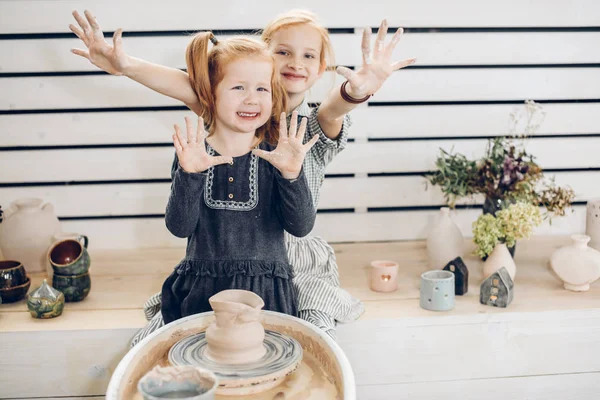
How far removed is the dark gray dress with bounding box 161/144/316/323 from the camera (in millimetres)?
2051

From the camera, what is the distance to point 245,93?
6.47 feet

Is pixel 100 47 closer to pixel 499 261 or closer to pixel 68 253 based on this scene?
pixel 68 253

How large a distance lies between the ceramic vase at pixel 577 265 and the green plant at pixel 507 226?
17 centimetres

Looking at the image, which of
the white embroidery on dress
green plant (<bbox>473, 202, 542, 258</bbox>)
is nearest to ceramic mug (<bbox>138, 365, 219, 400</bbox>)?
the white embroidery on dress

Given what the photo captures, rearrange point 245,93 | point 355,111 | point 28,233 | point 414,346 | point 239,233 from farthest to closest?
point 355,111 → point 28,233 → point 414,346 → point 239,233 → point 245,93

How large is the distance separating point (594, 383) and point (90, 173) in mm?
2391

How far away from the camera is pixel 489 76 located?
324 cm

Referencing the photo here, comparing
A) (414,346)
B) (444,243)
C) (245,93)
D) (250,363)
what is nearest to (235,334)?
(250,363)

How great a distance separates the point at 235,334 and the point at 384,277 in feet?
3.84

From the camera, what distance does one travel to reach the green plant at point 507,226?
2.73 meters

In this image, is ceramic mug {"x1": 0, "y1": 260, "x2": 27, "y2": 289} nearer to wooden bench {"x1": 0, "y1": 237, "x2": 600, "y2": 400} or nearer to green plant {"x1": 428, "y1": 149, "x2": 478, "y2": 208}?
wooden bench {"x1": 0, "y1": 237, "x2": 600, "y2": 400}

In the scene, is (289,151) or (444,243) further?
(444,243)

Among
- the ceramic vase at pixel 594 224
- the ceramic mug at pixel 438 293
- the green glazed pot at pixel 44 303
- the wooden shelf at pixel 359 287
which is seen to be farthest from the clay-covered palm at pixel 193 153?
the ceramic vase at pixel 594 224

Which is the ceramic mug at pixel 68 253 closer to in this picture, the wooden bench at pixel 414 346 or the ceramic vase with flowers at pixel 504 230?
the wooden bench at pixel 414 346
